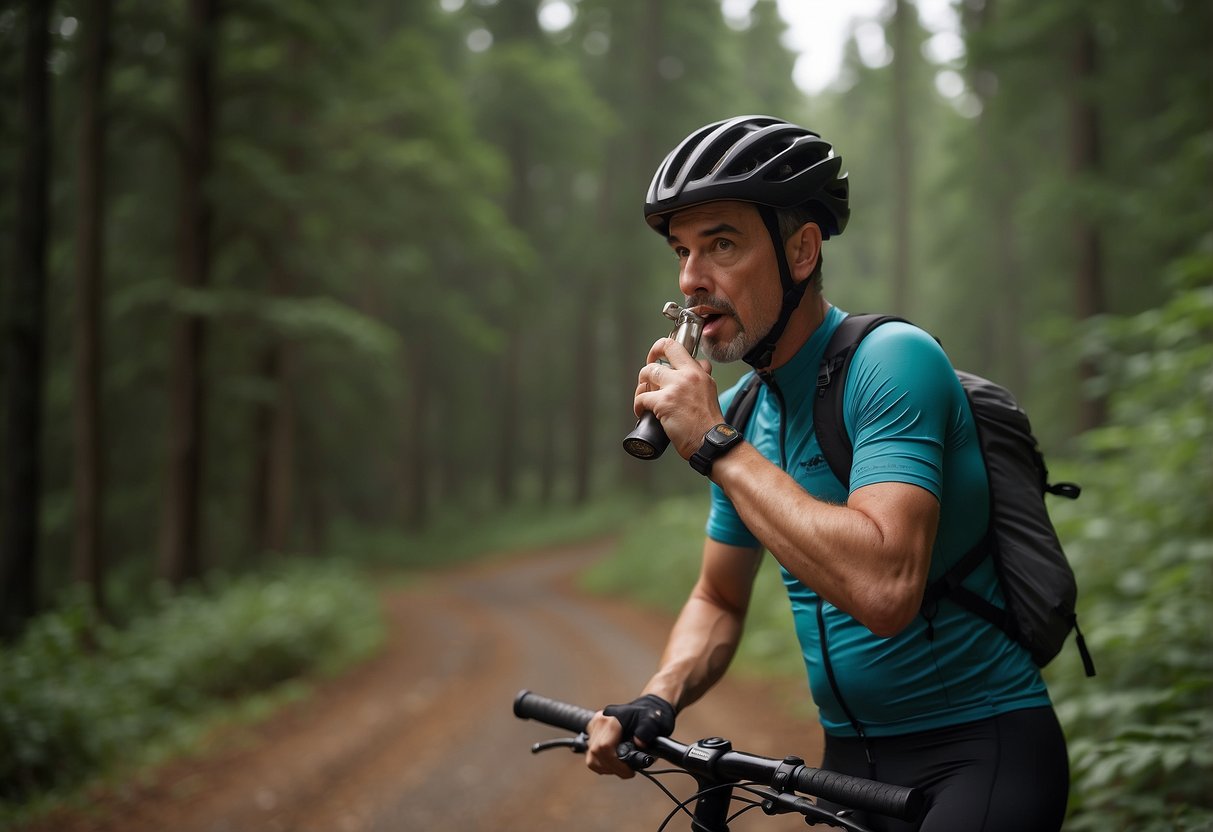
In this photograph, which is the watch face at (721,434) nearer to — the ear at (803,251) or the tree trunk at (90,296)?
the ear at (803,251)

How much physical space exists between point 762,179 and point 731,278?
10.0 inches

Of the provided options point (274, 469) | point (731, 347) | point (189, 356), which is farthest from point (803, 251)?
point (274, 469)

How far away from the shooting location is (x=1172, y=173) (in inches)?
448

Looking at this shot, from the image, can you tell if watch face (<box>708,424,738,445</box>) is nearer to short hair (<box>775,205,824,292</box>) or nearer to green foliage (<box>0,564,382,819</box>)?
short hair (<box>775,205,824,292</box>)

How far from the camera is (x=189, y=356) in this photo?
13.4 metres

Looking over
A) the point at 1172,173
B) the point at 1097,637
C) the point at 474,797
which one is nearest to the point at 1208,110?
the point at 1172,173

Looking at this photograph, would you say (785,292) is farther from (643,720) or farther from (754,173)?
(643,720)


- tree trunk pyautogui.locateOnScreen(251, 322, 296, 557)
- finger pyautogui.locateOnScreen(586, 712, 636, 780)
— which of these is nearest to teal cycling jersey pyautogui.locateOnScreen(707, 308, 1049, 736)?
finger pyautogui.locateOnScreen(586, 712, 636, 780)

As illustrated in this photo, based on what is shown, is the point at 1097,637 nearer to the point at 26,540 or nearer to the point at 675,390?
the point at 675,390

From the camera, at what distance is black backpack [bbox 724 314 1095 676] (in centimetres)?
208

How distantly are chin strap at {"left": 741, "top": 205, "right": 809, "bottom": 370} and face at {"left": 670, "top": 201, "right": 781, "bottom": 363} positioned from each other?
0.05 feet

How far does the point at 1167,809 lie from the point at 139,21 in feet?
46.1

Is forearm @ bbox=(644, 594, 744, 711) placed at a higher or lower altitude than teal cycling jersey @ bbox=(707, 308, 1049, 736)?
lower

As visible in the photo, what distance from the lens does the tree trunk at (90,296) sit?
11453mm
